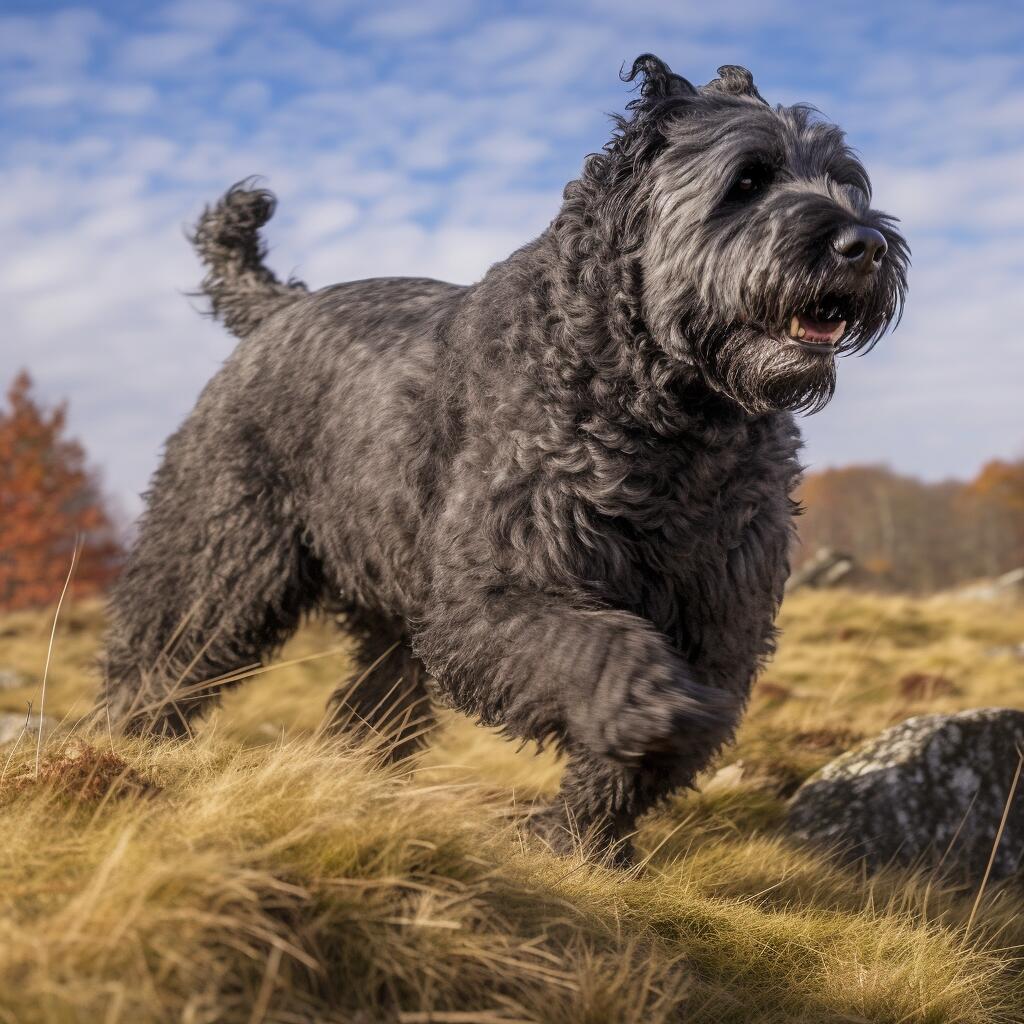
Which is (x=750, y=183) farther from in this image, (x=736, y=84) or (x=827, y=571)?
(x=827, y=571)

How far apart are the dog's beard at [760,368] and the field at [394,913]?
1.47 meters

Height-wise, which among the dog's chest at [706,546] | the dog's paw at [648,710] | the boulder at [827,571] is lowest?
the dog's paw at [648,710]

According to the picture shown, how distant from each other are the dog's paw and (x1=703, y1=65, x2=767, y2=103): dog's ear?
2114mm

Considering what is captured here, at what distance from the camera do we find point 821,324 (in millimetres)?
3547

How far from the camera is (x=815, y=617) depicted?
1326 centimetres

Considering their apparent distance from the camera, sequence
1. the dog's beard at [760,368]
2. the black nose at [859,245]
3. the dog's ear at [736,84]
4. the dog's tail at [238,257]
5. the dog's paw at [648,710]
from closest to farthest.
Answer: the dog's paw at [648,710]
the black nose at [859,245]
the dog's beard at [760,368]
the dog's ear at [736,84]
the dog's tail at [238,257]

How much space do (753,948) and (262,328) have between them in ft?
11.3

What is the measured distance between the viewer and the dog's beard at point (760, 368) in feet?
11.4

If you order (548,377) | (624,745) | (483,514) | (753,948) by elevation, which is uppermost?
(548,377)

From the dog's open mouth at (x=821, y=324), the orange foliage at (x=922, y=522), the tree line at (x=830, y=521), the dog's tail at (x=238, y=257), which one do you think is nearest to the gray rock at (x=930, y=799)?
the dog's open mouth at (x=821, y=324)

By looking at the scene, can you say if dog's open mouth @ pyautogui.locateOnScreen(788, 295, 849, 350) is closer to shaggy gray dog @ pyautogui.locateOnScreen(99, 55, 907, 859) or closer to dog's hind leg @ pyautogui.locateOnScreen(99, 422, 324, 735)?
shaggy gray dog @ pyautogui.locateOnScreen(99, 55, 907, 859)

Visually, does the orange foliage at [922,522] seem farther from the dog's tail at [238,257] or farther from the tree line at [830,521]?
the dog's tail at [238,257]

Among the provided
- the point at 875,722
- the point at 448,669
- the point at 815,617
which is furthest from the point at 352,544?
the point at 815,617

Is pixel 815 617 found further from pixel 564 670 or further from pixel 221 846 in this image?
pixel 221 846
